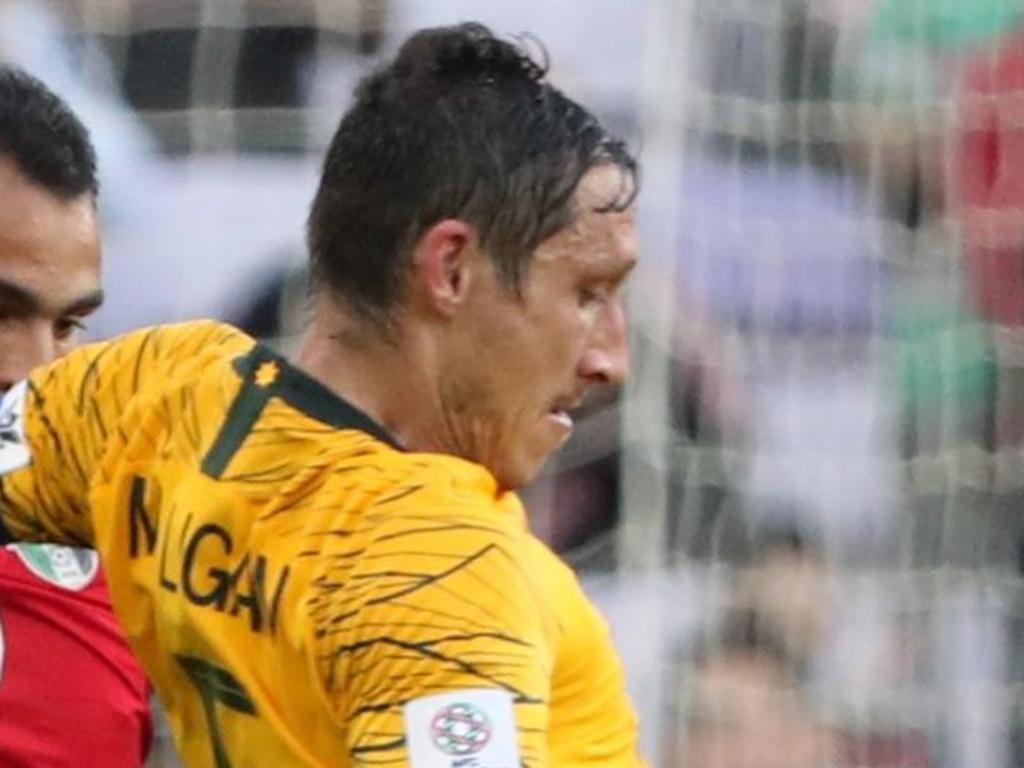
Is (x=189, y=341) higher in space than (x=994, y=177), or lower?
higher

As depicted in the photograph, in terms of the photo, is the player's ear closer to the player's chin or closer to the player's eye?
the player's chin

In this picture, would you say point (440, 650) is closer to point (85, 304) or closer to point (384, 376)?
point (384, 376)

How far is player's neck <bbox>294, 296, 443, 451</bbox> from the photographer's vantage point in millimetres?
1879

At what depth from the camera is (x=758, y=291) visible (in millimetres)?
3914

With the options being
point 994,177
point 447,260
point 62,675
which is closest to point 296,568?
point 447,260

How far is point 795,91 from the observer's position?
12.8 ft

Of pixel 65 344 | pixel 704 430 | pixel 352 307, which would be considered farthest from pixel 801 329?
pixel 352 307

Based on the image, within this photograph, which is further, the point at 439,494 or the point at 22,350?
the point at 22,350

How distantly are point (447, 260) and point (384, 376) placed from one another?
0.10 metres

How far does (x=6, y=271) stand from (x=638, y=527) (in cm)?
136

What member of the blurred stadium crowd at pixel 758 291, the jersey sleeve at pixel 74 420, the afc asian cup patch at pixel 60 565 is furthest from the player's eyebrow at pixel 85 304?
the blurred stadium crowd at pixel 758 291

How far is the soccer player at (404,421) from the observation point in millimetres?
1770

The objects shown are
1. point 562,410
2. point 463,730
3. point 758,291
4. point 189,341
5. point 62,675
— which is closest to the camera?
point 463,730

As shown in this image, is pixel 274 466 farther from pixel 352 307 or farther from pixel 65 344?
pixel 65 344
